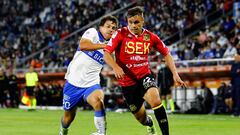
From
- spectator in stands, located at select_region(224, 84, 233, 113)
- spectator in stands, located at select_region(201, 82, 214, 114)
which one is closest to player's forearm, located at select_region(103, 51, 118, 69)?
spectator in stands, located at select_region(224, 84, 233, 113)

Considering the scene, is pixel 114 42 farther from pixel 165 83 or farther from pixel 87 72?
pixel 165 83

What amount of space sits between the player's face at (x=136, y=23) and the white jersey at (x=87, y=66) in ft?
2.45

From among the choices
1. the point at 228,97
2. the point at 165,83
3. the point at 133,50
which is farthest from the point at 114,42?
the point at 165,83

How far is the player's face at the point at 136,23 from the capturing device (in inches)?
460

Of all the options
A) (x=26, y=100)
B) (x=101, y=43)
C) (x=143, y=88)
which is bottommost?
(x=26, y=100)

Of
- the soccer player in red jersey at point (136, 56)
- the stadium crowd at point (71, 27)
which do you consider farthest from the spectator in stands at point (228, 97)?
the soccer player in red jersey at point (136, 56)

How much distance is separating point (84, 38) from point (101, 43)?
0.35 meters

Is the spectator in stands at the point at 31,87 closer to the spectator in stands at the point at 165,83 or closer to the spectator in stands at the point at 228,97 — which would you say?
the spectator in stands at the point at 165,83

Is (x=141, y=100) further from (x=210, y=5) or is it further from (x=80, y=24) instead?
(x=80, y=24)

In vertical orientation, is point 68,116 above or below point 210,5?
below

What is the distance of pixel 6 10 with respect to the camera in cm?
5328

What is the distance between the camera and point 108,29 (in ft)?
40.1

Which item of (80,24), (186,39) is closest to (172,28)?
(186,39)

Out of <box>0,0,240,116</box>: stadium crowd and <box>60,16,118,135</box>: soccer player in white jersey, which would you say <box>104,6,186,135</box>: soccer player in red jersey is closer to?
<box>60,16,118,135</box>: soccer player in white jersey
